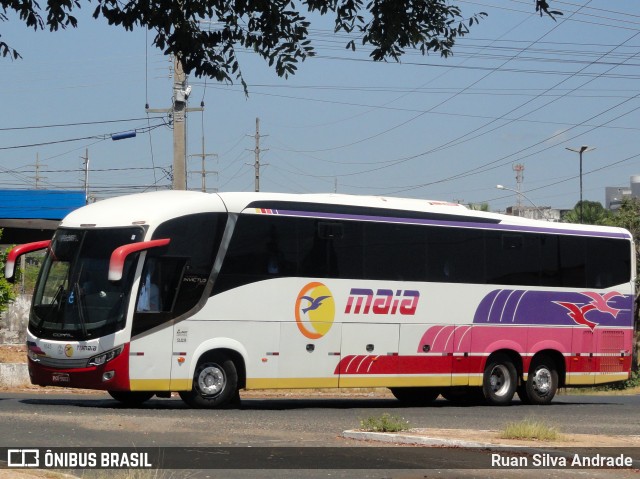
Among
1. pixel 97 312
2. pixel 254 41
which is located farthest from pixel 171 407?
pixel 254 41

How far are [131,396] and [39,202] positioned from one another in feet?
79.2

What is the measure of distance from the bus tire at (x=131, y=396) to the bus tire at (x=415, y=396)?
6.39 m

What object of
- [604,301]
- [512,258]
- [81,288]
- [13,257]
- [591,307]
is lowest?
[591,307]

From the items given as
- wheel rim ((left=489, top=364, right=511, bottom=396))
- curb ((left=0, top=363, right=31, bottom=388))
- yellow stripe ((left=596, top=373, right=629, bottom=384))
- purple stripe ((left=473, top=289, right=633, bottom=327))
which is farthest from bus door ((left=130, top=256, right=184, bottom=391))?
curb ((left=0, top=363, right=31, bottom=388))

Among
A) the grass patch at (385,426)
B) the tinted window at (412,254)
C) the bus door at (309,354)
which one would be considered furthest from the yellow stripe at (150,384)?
the grass patch at (385,426)

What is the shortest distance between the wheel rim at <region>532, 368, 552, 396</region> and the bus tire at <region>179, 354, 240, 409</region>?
25.0 feet

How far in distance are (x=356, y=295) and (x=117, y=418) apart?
6272 mm

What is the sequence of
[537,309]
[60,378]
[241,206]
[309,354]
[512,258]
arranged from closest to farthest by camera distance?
1. [60,378]
2. [241,206]
3. [309,354]
4. [512,258]
5. [537,309]

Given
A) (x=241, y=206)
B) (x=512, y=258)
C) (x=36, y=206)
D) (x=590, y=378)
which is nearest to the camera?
(x=241, y=206)

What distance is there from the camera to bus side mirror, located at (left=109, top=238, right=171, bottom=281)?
703 inches

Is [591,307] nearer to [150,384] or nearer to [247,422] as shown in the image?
[150,384]

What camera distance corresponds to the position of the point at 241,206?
66.4 ft

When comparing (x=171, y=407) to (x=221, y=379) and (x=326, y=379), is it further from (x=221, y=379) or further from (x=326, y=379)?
(x=326, y=379)

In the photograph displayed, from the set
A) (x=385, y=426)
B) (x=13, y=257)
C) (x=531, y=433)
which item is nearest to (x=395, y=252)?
(x=13, y=257)
